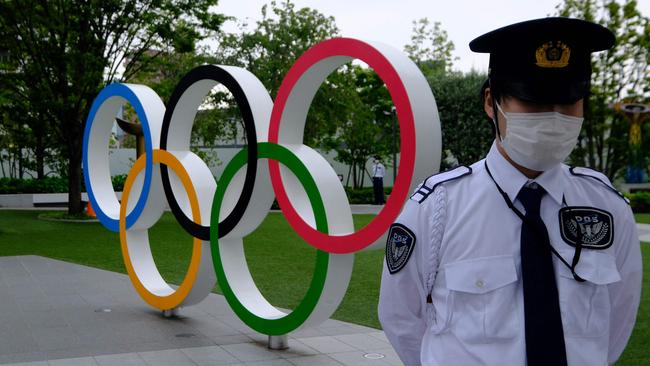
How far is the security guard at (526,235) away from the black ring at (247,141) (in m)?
4.96

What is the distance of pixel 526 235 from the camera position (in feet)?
7.43

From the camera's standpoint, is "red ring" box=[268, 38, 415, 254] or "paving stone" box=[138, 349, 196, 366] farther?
"paving stone" box=[138, 349, 196, 366]

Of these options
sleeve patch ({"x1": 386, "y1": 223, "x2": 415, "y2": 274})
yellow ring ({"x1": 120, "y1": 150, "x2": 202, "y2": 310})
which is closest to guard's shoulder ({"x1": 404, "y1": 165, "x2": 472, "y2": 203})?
sleeve patch ({"x1": 386, "y1": 223, "x2": 415, "y2": 274})

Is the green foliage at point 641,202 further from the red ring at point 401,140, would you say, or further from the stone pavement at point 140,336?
the red ring at point 401,140

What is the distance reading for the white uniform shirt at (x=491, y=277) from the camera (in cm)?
224

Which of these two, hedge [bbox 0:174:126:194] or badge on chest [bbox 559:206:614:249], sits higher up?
badge on chest [bbox 559:206:614:249]

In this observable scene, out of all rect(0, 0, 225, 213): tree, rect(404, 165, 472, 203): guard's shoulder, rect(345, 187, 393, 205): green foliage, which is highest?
rect(0, 0, 225, 213): tree

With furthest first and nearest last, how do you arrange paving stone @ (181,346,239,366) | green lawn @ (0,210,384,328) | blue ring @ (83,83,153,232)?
green lawn @ (0,210,384,328) → blue ring @ (83,83,153,232) → paving stone @ (181,346,239,366)

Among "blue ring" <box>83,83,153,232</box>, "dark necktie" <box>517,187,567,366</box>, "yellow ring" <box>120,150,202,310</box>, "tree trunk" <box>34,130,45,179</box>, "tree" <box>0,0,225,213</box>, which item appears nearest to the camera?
"dark necktie" <box>517,187,567,366</box>

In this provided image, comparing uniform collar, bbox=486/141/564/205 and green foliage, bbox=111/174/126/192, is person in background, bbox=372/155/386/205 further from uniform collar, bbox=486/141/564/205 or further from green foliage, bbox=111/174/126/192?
uniform collar, bbox=486/141/564/205

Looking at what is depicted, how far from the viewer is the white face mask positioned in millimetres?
2303

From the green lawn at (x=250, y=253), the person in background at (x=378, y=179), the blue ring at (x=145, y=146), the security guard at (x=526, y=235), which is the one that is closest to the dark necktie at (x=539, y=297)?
the security guard at (x=526, y=235)

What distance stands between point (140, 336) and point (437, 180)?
6117 millimetres

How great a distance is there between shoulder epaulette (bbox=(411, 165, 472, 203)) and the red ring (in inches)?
116
